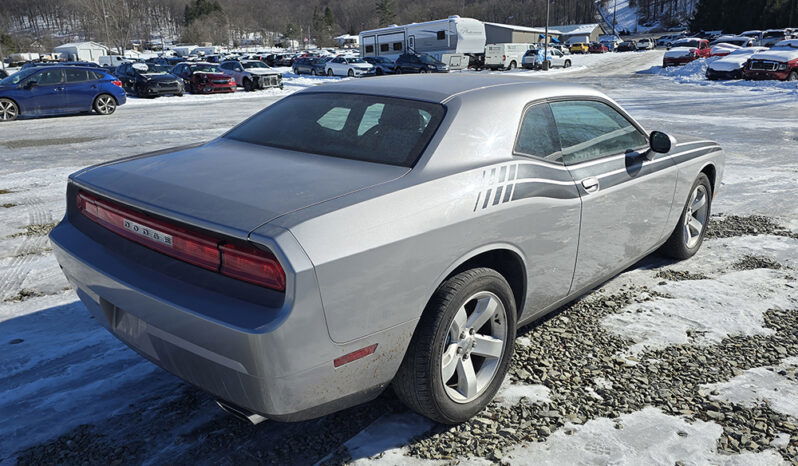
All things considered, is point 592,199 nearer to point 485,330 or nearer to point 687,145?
point 485,330

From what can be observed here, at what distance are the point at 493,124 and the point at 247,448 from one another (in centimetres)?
192

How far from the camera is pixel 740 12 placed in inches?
3145

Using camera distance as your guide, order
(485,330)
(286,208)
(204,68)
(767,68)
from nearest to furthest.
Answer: (286,208) < (485,330) < (767,68) < (204,68)

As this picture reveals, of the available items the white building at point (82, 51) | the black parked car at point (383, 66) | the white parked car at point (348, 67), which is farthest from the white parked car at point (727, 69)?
the white building at point (82, 51)

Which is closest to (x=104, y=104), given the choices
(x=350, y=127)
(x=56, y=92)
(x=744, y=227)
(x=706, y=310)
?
(x=56, y=92)

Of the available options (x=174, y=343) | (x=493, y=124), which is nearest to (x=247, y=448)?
(x=174, y=343)

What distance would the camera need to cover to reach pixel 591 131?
3.70 metres

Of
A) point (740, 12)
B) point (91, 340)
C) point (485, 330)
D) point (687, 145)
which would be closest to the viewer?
point (485, 330)

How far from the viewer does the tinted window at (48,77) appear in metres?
16.1

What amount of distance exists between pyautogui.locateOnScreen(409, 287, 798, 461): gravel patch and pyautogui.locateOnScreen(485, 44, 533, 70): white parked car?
4147cm

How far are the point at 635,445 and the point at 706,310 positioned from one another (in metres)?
1.76

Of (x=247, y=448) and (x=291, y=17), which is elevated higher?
(x=291, y=17)

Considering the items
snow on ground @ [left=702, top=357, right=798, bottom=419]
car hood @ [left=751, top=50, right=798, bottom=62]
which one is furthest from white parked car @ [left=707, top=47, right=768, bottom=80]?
snow on ground @ [left=702, top=357, right=798, bottom=419]

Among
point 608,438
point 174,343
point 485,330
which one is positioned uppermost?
point 174,343
